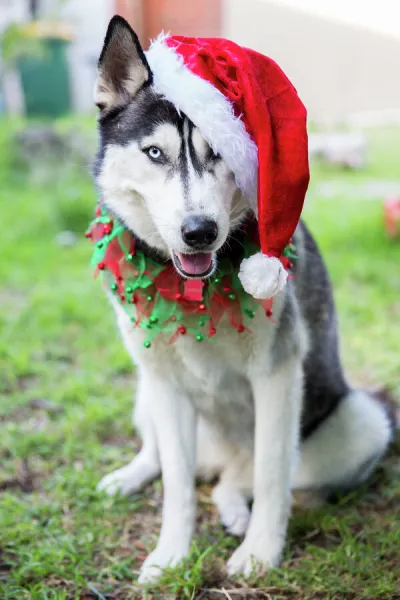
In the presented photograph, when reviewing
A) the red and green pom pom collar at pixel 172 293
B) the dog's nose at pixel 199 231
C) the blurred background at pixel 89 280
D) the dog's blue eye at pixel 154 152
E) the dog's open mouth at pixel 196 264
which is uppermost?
A: the dog's blue eye at pixel 154 152

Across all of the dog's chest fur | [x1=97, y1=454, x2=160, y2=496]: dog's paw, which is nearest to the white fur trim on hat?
the dog's chest fur

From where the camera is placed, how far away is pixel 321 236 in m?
5.33

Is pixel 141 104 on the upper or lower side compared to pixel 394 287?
upper

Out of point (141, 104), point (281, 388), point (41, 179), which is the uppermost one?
point (141, 104)

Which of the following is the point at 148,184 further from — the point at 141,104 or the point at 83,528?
the point at 83,528

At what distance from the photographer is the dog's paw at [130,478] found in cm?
257

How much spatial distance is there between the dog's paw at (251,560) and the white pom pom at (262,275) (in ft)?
3.05

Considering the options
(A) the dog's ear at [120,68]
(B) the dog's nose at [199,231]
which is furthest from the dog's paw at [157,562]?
(A) the dog's ear at [120,68]

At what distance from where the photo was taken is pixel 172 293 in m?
2.00

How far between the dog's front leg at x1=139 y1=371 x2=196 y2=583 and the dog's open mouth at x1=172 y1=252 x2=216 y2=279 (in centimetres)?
52

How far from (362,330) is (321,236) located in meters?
1.55

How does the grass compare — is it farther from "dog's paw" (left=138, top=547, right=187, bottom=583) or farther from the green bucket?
the green bucket

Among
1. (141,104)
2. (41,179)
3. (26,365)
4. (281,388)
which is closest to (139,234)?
(141,104)

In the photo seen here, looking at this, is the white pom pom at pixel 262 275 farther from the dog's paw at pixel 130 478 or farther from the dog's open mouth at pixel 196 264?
the dog's paw at pixel 130 478
